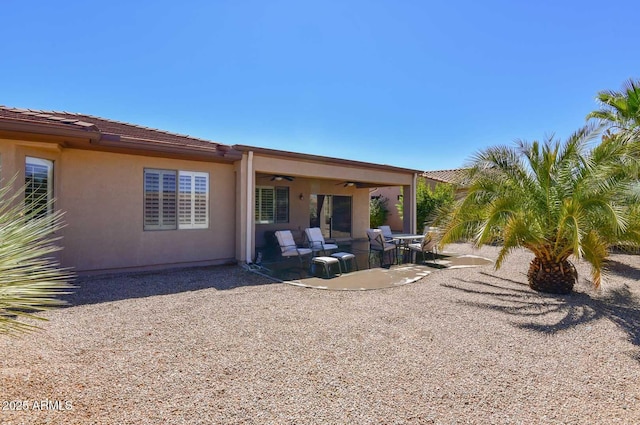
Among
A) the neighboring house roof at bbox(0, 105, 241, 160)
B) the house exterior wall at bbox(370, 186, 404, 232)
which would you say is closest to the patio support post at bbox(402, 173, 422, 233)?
the house exterior wall at bbox(370, 186, 404, 232)

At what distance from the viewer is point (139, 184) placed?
10391mm

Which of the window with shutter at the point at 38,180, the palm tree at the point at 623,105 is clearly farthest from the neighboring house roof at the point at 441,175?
the window with shutter at the point at 38,180

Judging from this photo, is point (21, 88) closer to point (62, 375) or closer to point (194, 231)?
point (194, 231)

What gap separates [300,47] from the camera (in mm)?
13938

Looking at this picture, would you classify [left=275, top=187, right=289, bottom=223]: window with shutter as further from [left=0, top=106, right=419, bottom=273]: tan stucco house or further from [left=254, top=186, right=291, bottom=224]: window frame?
[left=0, top=106, right=419, bottom=273]: tan stucco house

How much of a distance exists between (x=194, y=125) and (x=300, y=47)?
780 cm

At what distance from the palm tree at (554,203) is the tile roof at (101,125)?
907 centimetres

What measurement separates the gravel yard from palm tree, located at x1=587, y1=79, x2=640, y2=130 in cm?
898

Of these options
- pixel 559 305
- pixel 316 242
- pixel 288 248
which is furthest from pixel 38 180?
pixel 559 305

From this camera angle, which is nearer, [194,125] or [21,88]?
[21,88]

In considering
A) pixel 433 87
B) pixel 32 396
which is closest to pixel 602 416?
pixel 32 396

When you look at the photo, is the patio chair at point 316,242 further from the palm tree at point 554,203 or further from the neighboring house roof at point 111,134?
the palm tree at point 554,203

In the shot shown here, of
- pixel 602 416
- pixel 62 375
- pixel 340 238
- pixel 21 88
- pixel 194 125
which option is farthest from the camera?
pixel 340 238

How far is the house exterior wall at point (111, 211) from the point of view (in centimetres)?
918
